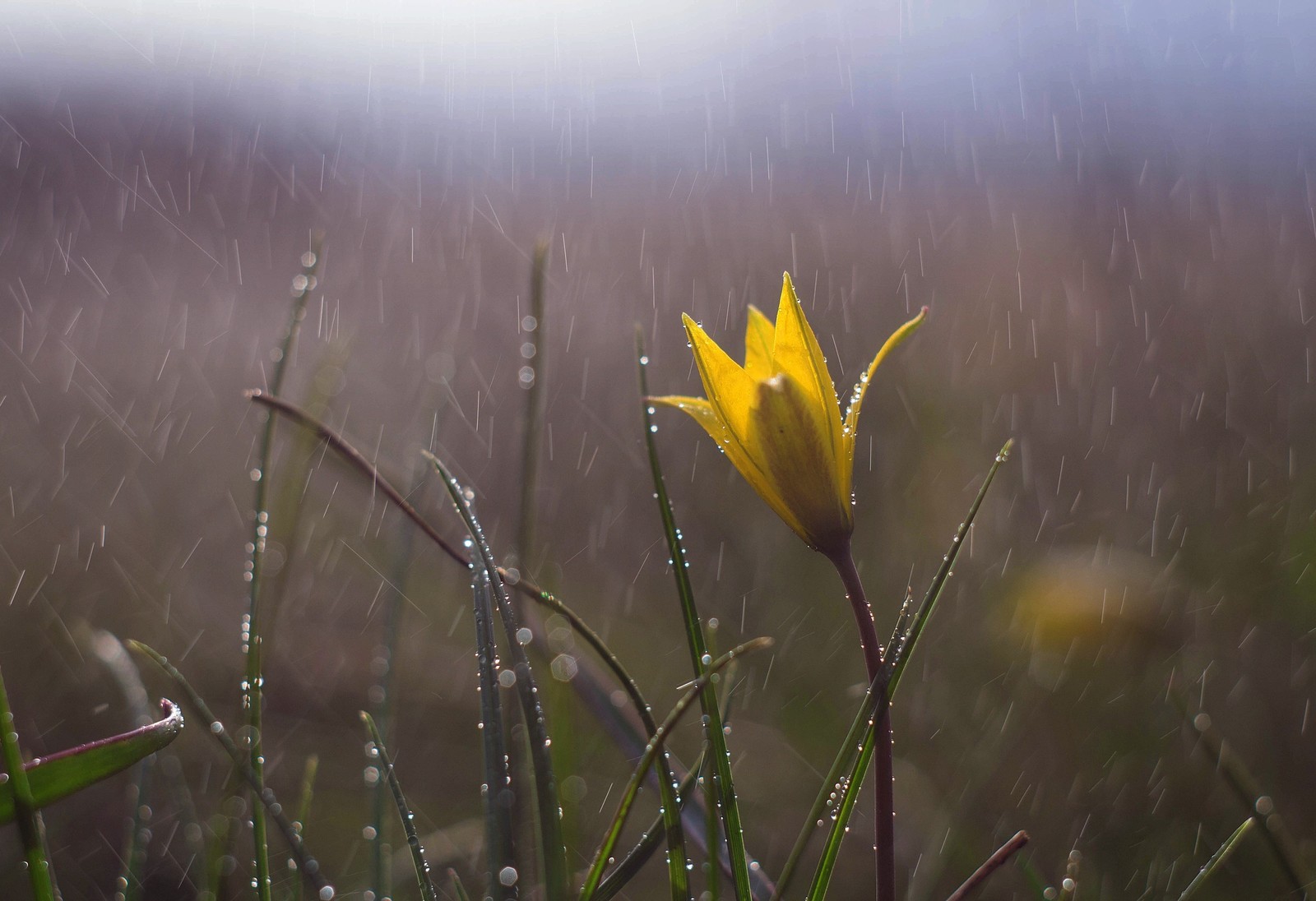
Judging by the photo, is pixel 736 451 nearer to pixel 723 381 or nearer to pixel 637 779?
pixel 723 381

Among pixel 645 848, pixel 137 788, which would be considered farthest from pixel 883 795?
pixel 137 788

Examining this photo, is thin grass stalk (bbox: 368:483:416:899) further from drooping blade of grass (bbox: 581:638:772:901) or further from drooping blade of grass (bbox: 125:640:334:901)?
drooping blade of grass (bbox: 581:638:772:901)

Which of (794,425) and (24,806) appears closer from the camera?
(24,806)

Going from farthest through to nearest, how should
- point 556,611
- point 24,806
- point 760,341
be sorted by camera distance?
point 760,341 < point 556,611 < point 24,806

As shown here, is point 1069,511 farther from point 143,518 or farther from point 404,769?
point 143,518

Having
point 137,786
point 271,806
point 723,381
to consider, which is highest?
point 723,381

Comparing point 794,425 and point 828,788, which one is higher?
point 794,425

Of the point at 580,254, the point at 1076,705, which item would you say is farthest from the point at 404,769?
the point at 580,254
